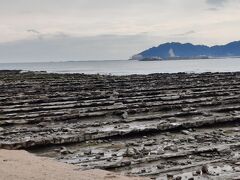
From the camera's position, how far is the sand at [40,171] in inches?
381

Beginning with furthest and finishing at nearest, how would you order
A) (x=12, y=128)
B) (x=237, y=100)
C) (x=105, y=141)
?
(x=237, y=100)
(x=12, y=128)
(x=105, y=141)

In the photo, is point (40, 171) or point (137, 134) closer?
point (40, 171)

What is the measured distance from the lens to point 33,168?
10586 mm

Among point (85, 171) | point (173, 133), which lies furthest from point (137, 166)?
point (173, 133)

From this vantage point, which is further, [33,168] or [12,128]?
[12,128]

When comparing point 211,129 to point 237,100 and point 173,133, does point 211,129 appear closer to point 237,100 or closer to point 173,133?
point 173,133

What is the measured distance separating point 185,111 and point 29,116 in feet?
21.7

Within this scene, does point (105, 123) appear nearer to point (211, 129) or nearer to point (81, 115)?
point (81, 115)

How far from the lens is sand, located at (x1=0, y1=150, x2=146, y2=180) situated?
9.67 metres

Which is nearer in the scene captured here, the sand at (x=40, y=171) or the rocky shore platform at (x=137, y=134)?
the sand at (x=40, y=171)

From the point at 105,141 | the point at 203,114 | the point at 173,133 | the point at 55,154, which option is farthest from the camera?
the point at 203,114

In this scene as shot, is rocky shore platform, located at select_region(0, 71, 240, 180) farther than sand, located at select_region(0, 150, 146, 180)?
Yes

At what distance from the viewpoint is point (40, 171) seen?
10.2m

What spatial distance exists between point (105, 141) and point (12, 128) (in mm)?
4407
